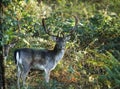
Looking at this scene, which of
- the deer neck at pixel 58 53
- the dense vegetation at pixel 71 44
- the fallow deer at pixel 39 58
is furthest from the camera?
the deer neck at pixel 58 53

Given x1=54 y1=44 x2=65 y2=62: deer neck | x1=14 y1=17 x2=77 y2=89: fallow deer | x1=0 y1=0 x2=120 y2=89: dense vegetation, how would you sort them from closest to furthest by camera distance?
x1=0 y1=0 x2=120 y2=89: dense vegetation → x1=14 y1=17 x2=77 y2=89: fallow deer → x1=54 y1=44 x2=65 y2=62: deer neck

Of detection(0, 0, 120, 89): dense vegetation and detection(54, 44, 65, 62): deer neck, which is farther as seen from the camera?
detection(54, 44, 65, 62): deer neck

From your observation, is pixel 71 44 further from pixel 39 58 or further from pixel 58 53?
pixel 39 58

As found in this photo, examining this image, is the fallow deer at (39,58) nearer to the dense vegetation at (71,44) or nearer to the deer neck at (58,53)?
the deer neck at (58,53)

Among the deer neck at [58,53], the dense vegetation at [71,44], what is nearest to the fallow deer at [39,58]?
the deer neck at [58,53]

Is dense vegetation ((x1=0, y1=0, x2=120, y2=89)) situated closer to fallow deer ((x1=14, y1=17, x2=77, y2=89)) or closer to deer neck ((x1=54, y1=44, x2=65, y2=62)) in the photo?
fallow deer ((x1=14, y1=17, x2=77, y2=89))

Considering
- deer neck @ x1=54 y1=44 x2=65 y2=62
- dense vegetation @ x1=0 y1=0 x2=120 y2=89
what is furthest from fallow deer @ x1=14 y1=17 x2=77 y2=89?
dense vegetation @ x1=0 y1=0 x2=120 y2=89

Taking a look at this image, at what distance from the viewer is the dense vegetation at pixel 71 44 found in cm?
931

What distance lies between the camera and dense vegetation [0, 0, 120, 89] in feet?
30.6

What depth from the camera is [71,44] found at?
1171cm

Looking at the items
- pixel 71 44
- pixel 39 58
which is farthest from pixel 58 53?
pixel 71 44

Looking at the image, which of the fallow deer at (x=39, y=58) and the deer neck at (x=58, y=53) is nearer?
the fallow deer at (x=39, y=58)

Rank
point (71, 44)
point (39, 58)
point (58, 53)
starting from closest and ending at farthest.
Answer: point (39, 58)
point (58, 53)
point (71, 44)

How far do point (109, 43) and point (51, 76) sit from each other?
248 cm
